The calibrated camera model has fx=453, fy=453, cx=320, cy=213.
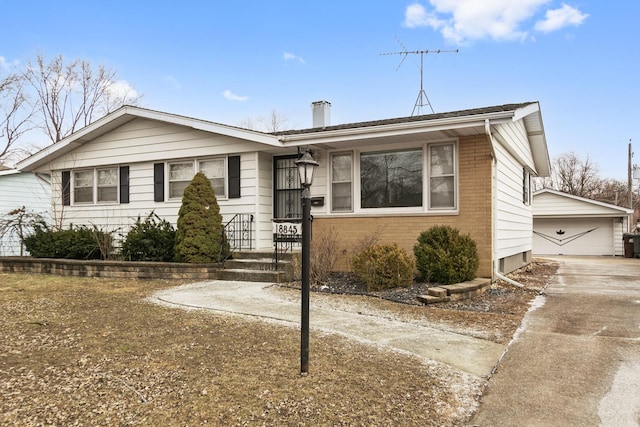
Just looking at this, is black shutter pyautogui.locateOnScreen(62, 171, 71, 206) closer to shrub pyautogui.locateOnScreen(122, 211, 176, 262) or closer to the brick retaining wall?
the brick retaining wall

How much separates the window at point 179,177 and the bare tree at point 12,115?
2068cm

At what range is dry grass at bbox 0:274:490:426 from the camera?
3094 mm

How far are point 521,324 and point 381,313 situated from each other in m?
1.80

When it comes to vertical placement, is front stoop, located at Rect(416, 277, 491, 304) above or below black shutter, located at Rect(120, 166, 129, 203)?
below

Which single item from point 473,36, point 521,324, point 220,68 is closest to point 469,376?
point 521,324

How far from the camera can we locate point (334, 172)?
1036cm

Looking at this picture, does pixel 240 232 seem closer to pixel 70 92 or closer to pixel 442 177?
pixel 442 177

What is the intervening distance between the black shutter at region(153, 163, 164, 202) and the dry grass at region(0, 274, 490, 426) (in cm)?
634

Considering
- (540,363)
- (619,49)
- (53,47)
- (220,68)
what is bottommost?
(540,363)

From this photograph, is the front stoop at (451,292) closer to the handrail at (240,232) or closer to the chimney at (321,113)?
the handrail at (240,232)

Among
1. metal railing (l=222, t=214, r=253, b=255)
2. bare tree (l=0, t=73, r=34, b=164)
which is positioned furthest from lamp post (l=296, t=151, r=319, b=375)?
bare tree (l=0, t=73, r=34, b=164)

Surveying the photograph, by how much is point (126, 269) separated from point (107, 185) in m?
4.16

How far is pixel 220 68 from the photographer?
65.9 ft

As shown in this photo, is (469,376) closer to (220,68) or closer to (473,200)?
(473,200)
